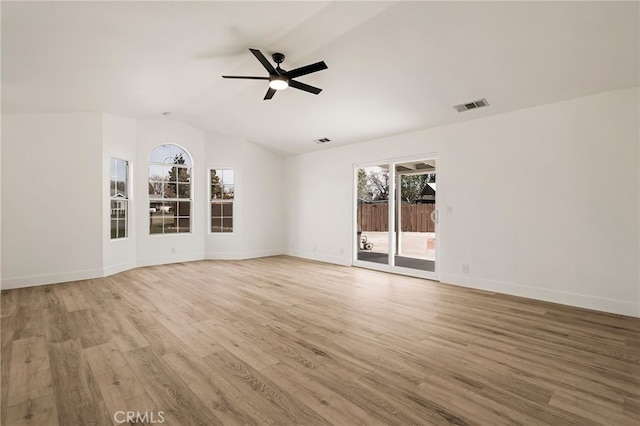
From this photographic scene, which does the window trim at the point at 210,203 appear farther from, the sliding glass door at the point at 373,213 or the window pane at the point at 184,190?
the sliding glass door at the point at 373,213

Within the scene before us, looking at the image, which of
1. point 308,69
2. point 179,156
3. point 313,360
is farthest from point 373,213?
point 179,156

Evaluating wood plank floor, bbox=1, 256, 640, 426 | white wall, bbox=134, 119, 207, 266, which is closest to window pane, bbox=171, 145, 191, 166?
white wall, bbox=134, 119, 207, 266

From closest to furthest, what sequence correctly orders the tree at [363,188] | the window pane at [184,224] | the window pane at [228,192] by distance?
the tree at [363,188], the window pane at [184,224], the window pane at [228,192]

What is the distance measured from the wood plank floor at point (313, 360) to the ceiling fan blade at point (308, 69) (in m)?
2.80

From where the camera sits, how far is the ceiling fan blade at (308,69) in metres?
3.30

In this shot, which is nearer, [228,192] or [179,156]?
[179,156]

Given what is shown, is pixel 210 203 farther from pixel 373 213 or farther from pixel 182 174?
pixel 373 213

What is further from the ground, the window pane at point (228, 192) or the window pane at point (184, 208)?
the window pane at point (228, 192)

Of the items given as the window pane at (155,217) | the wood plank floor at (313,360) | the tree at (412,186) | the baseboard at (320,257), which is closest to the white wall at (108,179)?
the window pane at (155,217)

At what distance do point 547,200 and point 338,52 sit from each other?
338cm

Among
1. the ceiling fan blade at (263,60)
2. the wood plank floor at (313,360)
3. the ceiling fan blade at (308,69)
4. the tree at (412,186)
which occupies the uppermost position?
the ceiling fan blade at (263,60)

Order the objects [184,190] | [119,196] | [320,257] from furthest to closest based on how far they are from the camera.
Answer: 1. [320,257]
2. [184,190]
3. [119,196]

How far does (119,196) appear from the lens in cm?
599

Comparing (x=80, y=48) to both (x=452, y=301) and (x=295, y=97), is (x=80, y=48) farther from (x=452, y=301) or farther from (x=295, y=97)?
(x=452, y=301)
